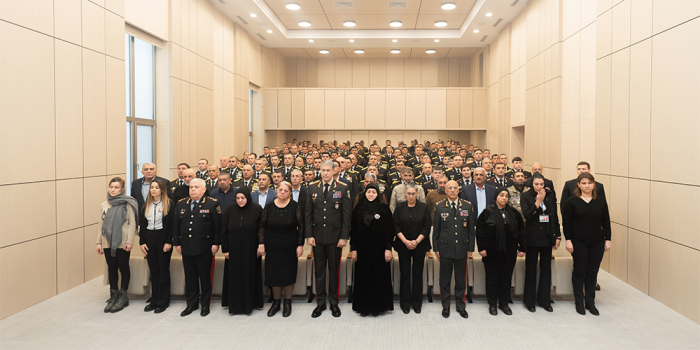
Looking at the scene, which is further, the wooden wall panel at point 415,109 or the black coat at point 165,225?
the wooden wall panel at point 415,109

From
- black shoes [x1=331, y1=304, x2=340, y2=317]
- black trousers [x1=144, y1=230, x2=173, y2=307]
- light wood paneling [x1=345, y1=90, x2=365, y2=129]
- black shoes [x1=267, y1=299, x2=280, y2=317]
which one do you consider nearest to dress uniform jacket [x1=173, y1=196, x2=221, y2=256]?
black trousers [x1=144, y1=230, x2=173, y2=307]

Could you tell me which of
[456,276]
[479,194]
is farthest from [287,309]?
[479,194]

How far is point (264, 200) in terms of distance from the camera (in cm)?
624

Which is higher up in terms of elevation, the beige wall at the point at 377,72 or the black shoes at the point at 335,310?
the beige wall at the point at 377,72

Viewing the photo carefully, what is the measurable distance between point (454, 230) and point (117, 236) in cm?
412

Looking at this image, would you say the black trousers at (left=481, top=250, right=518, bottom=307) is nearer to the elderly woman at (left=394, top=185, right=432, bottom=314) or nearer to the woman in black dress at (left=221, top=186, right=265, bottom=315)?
the elderly woman at (left=394, top=185, right=432, bottom=314)

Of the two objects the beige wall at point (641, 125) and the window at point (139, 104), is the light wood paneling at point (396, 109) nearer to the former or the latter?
the beige wall at point (641, 125)

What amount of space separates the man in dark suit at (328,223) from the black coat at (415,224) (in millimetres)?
627

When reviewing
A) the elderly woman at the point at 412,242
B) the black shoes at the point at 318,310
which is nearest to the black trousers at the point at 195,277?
the black shoes at the point at 318,310

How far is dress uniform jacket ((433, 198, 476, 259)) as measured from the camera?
5.35 m

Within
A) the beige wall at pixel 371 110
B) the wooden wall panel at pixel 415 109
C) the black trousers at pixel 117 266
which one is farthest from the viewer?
the wooden wall panel at pixel 415 109

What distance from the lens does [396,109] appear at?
19.1 metres

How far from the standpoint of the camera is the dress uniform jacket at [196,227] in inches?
212

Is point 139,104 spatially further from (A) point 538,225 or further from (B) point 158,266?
(A) point 538,225
